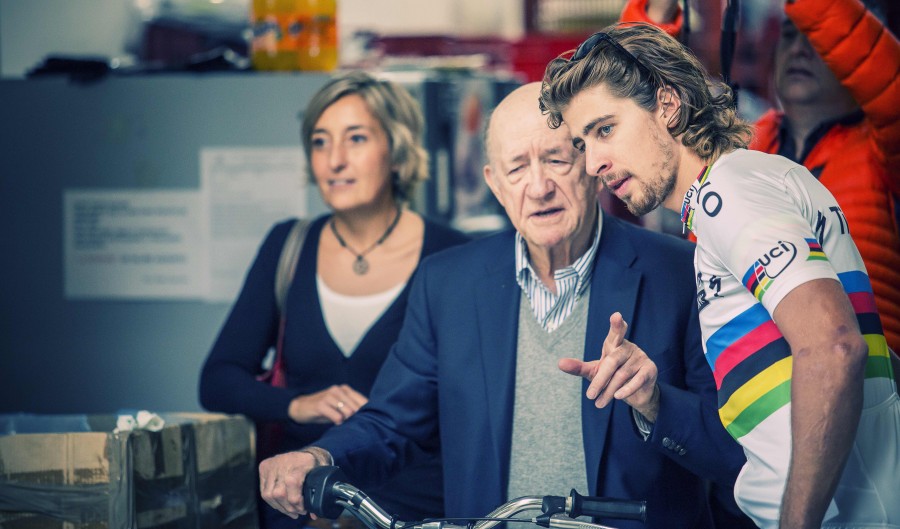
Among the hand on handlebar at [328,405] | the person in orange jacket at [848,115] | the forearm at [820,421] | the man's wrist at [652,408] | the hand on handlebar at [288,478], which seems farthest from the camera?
the hand on handlebar at [328,405]

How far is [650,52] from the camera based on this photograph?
5.70ft

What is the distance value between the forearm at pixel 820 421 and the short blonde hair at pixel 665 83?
1.37ft

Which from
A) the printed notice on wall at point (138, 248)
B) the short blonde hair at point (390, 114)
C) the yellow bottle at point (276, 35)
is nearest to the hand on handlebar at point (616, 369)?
the short blonde hair at point (390, 114)

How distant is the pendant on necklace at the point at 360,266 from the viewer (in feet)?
9.11

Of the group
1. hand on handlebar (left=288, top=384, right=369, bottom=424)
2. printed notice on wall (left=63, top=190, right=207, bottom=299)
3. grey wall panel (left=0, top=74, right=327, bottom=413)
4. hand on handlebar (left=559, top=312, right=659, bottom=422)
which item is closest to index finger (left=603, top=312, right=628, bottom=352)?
hand on handlebar (left=559, top=312, right=659, bottom=422)

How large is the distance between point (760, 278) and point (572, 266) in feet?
2.36

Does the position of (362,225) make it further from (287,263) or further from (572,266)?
(572,266)

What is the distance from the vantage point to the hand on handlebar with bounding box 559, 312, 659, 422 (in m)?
1.66

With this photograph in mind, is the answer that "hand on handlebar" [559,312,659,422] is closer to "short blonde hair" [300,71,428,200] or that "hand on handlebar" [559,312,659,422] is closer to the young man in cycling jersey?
the young man in cycling jersey

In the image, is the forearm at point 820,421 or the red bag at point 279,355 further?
the red bag at point 279,355

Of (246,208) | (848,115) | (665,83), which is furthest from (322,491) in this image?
(848,115)

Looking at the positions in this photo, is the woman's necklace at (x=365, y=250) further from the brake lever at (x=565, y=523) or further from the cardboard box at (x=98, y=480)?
the brake lever at (x=565, y=523)

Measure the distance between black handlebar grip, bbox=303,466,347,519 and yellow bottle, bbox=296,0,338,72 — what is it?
5.95 feet

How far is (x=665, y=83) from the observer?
5.67 feet
